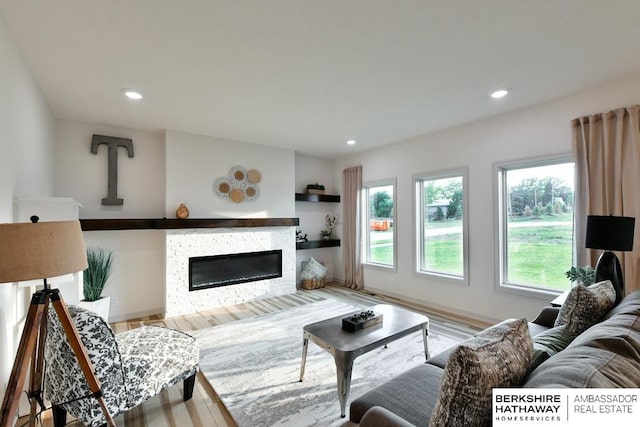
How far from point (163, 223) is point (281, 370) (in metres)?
2.57

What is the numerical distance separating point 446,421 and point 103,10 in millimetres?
2682

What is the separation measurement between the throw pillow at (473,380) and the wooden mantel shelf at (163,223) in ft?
12.8

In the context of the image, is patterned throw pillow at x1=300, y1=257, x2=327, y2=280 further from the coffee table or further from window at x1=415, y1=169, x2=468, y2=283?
the coffee table

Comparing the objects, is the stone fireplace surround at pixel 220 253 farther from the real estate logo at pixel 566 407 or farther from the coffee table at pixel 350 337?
the real estate logo at pixel 566 407

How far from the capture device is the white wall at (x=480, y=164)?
3.05m

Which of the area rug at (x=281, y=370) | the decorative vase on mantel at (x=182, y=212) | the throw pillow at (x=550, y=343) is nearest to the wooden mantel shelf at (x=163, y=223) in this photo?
the decorative vase on mantel at (x=182, y=212)

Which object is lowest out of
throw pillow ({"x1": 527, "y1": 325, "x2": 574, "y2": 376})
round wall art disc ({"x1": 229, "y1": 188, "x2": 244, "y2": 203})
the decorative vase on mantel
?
throw pillow ({"x1": 527, "y1": 325, "x2": 574, "y2": 376})

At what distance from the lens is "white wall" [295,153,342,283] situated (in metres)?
5.78

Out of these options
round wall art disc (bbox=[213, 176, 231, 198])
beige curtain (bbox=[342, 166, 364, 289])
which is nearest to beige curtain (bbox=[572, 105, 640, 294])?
beige curtain (bbox=[342, 166, 364, 289])

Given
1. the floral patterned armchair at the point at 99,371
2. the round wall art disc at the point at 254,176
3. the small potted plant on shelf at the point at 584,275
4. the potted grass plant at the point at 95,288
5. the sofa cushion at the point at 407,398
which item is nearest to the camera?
the sofa cushion at the point at 407,398

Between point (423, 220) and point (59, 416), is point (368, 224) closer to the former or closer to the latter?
point (423, 220)

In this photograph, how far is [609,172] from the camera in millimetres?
2768

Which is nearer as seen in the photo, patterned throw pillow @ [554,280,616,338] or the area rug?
patterned throw pillow @ [554,280,616,338]

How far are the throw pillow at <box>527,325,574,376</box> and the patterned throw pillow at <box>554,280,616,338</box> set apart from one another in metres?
0.05
